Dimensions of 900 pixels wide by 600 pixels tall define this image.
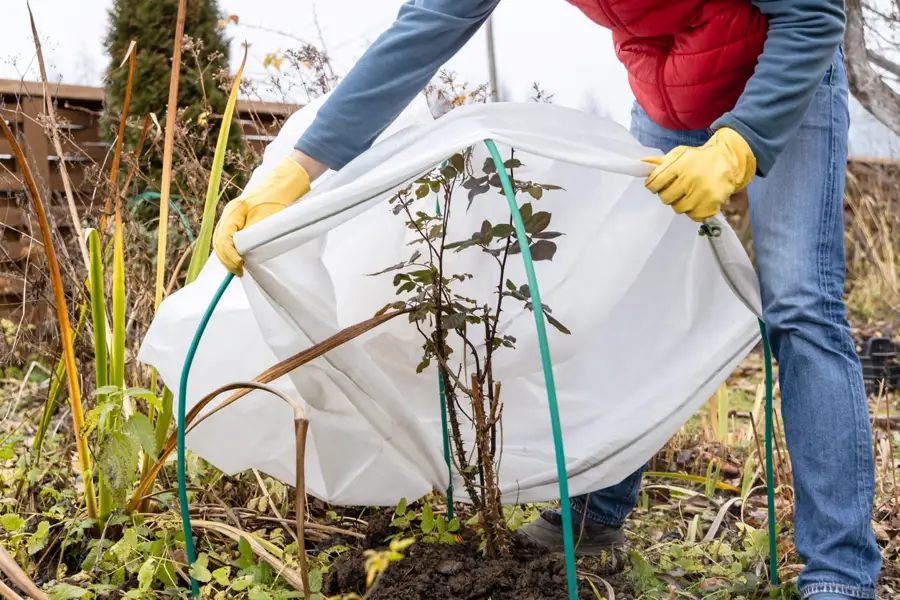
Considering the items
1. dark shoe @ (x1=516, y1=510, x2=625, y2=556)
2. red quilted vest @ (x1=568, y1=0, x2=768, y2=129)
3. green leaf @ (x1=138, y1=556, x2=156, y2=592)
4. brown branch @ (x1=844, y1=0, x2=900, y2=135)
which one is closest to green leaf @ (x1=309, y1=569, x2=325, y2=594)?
green leaf @ (x1=138, y1=556, x2=156, y2=592)

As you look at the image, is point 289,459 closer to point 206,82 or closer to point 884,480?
point 884,480

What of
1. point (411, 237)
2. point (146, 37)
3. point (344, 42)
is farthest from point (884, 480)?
point (146, 37)

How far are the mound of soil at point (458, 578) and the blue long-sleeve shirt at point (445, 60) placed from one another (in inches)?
27.0

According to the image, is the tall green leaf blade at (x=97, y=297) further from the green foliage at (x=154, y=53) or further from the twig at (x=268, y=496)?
the green foliage at (x=154, y=53)

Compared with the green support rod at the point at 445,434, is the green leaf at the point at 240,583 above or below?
below

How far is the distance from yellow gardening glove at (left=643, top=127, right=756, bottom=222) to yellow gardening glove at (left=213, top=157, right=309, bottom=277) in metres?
0.56

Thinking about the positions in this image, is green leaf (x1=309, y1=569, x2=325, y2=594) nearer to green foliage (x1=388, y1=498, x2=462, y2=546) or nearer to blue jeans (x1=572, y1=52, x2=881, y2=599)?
green foliage (x1=388, y1=498, x2=462, y2=546)

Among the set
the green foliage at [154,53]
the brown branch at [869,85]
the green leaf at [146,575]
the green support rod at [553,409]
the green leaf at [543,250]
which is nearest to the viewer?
the green support rod at [553,409]

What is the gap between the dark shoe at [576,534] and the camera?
161cm

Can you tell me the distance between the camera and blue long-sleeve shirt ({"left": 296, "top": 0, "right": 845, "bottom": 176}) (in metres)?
1.19

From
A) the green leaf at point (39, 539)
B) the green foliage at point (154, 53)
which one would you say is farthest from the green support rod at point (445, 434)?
the green foliage at point (154, 53)

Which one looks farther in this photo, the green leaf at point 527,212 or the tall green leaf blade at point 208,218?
the tall green leaf blade at point 208,218

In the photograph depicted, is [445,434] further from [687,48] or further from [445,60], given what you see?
[687,48]

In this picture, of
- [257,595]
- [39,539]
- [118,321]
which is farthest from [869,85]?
[39,539]
